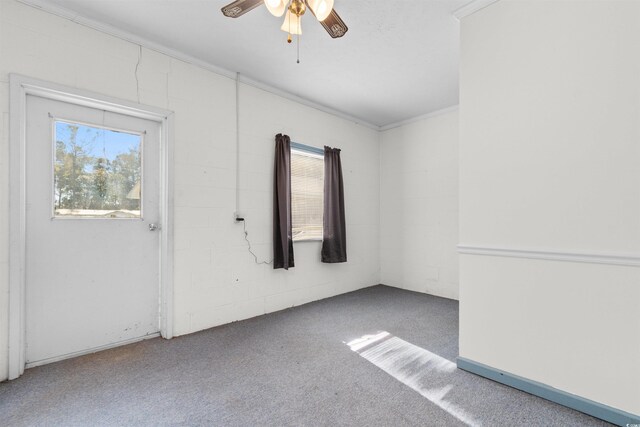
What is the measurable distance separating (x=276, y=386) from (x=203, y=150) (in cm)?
219

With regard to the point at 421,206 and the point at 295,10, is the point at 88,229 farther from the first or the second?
the point at 421,206

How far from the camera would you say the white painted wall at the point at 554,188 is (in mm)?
1561

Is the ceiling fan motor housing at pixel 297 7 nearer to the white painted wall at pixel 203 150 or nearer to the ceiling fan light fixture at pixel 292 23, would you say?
the ceiling fan light fixture at pixel 292 23

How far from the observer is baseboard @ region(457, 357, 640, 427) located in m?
1.54

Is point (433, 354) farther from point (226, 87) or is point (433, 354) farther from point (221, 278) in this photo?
point (226, 87)

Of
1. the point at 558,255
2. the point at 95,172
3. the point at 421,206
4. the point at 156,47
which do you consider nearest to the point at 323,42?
the point at 156,47

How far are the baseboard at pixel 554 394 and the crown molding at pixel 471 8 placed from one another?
2521mm

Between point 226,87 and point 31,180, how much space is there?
1.82 metres

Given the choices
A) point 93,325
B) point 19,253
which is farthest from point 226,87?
point 93,325

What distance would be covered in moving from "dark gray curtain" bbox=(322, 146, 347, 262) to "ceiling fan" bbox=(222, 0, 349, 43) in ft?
7.18

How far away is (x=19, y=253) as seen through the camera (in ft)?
6.63

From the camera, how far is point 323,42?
8.43 feet

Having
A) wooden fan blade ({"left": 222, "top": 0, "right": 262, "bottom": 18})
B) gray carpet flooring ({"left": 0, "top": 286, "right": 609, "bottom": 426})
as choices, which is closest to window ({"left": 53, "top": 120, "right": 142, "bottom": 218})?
gray carpet flooring ({"left": 0, "top": 286, "right": 609, "bottom": 426})

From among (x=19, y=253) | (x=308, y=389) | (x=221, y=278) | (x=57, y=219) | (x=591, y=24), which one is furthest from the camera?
(x=221, y=278)
